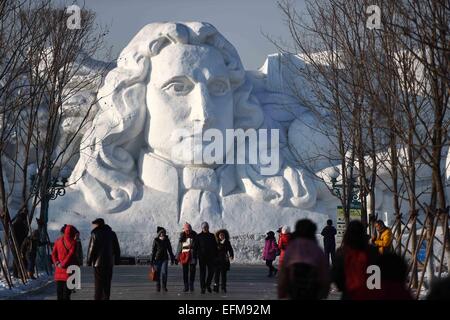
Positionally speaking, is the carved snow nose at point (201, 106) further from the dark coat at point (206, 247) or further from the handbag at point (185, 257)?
the dark coat at point (206, 247)

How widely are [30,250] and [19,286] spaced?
2806 mm

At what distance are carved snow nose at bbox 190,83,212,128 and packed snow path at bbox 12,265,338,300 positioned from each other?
6.99 m

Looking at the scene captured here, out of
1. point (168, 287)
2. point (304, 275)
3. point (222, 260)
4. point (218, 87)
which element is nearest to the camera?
point (304, 275)

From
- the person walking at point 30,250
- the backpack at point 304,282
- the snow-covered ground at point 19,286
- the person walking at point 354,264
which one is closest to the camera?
the backpack at point 304,282

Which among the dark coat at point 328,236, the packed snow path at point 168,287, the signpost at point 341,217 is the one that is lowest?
the packed snow path at point 168,287

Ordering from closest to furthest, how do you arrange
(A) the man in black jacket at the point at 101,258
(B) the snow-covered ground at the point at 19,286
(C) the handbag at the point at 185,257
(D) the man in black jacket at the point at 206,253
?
(A) the man in black jacket at the point at 101,258 → (B) the snow-covered ground at the point at 19,286 → (D) the man in black jacket at the point at 206,253 → (C) the handbag at the point at 185,257

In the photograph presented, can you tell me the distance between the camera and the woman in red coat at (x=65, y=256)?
1833cm

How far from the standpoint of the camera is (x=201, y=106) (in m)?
39.4

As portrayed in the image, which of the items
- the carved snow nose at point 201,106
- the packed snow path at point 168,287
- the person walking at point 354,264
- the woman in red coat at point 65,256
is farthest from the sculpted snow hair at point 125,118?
the person walking at point 354,264

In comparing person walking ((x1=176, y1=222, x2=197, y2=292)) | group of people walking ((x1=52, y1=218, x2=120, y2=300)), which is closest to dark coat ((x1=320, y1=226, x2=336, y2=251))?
person walking ((x1=176, y1=222, x2=197, y2=292))

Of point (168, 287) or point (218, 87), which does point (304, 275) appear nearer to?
point (168, 287)

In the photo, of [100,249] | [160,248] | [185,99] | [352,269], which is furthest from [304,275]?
[185,99]

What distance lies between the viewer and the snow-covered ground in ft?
74.7

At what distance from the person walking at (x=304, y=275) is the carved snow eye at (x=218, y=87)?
2873cm
